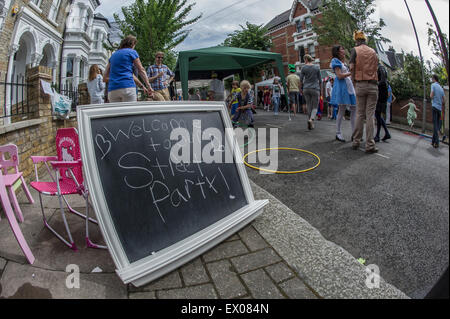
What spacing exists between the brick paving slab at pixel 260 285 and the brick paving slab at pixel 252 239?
11.1 inches

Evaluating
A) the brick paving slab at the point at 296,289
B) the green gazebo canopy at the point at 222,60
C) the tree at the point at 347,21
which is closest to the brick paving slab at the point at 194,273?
the brick paving slab at the point at 296,289

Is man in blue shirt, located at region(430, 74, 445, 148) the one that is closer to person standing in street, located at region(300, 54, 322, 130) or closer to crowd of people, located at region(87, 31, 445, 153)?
crowd of people, located at region(87, 31, 445, 153)

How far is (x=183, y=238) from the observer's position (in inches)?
66.6

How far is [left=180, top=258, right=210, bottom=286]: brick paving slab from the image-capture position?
4.92ft

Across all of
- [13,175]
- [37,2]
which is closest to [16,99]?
[13,175]

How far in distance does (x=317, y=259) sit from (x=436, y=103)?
1.17 metres

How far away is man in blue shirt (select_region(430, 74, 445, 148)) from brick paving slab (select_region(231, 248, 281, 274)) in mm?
1186

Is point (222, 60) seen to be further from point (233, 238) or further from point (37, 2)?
point (233, 238)

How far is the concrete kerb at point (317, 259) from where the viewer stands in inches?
52.6

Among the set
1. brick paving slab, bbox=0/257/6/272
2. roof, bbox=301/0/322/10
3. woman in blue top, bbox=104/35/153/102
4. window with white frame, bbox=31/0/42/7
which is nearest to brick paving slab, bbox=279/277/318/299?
roof, bbox=301/0/322/10

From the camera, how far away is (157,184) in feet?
5.58

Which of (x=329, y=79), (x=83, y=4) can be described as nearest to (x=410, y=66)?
(x=83, y=4)

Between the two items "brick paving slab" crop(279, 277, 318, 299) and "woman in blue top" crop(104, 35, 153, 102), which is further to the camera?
"woman in blue top" crop(104, 35, 153, 102)

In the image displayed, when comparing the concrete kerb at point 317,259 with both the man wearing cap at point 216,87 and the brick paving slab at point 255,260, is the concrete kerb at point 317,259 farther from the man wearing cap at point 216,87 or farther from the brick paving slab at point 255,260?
the man wearing cap at point 216,87
